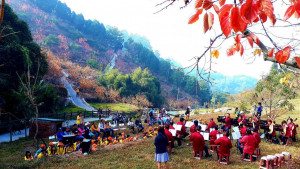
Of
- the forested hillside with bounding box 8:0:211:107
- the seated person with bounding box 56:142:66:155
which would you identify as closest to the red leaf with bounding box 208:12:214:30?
the seated person with bounding box 56:142:66:155

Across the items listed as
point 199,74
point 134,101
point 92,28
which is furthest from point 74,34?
point 199,74

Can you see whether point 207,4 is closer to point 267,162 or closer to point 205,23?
point 205,23

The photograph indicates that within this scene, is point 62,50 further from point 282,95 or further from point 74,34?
point 282,95

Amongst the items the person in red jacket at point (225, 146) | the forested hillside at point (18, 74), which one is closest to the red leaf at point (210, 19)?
the person in red jacket at point (225, 146)

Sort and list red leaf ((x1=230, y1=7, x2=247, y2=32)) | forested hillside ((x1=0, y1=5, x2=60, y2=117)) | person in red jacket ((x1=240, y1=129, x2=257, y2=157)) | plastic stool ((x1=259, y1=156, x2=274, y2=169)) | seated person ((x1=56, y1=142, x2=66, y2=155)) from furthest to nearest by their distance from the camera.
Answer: forested hillside ((x1=0, y1=5, x2=60, y2=117)), seated person ((x1=56, y1=142, x2=66, y2=155)), person in red jacket ((x1=240, y1=129, x2=257, y2=157)), plastic stool ((x1=259, y1=156, x2=274, y2=169)), red leaf ((x1=230, y1=7, x2=247, y2=32))

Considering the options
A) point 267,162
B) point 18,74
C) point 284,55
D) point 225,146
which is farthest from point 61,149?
point 18,74

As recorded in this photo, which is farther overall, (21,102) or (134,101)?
(134,101)

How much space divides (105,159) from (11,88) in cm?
1265

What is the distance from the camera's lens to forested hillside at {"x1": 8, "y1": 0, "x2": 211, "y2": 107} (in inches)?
1657

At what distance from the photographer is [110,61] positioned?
61812 millimetres

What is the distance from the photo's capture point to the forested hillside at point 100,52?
42.1 metres

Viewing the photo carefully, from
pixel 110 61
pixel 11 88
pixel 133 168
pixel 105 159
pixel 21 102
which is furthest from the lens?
pixel 110 61

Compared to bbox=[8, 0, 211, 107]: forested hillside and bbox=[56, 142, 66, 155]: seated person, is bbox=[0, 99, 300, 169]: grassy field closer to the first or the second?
bbox=[56, 142, 66, 155]: seated person

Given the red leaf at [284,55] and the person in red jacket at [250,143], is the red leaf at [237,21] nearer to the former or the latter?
the red leaf at [284,55]
